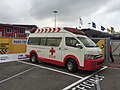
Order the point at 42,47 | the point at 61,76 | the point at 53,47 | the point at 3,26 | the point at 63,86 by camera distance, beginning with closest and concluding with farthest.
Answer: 1. the point at 63,86
2. the point at 61,76
3. the point at 53,47
4. the point at 42,47
5. the point at 3,26

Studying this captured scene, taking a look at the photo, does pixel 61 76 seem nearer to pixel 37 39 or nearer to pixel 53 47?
pixel 53 47

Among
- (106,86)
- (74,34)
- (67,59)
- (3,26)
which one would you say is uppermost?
(3,26)

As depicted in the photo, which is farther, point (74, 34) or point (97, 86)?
point (74, 34)

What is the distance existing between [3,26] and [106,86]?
41.3 metres

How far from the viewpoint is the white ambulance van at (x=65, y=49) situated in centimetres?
946

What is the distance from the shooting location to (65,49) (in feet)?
34.3

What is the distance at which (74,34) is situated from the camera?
1041 centimetres

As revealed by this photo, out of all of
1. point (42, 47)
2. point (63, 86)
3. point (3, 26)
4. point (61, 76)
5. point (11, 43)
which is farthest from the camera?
point (3, 26)

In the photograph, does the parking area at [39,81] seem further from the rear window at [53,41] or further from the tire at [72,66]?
the rear window at [53,41]

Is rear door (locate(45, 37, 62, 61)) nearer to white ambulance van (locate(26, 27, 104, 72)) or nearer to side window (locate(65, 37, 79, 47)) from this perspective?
white ambulance van (locate(26, 27, 104, 72))

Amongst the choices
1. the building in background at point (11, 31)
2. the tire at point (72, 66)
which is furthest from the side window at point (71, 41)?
the building in background at point (11, 31)

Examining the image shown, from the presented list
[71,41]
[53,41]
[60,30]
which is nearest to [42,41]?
[53,41]

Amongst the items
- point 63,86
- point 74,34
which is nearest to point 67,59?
point 74,34

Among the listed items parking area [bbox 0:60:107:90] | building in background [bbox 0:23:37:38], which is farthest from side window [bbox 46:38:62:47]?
building in background [bbox 0:23:37:38]
